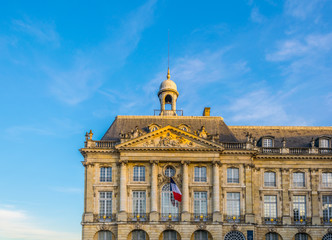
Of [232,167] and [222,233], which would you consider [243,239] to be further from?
[232,167]

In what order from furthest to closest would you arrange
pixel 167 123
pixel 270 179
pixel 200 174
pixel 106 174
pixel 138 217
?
1. pixel 167 123
2. pixel 270 179
3. pixel 106 174
4. pixel 200 174
5. pixel 138 217

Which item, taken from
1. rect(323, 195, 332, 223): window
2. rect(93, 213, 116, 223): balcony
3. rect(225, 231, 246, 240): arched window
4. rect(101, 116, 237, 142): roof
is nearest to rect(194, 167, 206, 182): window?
rect(101, 116, 237, 142): roof

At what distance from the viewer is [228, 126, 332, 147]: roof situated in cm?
5766

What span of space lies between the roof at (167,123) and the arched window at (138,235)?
11.2 meters

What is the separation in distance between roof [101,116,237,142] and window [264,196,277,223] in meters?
7.83

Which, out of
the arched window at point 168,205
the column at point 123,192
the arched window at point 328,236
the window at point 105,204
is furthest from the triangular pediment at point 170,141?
the arched window at point 328,236

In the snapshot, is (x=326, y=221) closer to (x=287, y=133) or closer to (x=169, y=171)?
(x=287, y=133)

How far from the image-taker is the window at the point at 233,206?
5228 cm

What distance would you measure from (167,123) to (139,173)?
7.36 meters

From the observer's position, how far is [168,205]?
172 ft

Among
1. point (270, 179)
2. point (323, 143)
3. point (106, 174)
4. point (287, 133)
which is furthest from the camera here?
point (287, 133)

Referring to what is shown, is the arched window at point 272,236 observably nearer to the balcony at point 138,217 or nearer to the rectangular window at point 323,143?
the rectangular window at point 323,143

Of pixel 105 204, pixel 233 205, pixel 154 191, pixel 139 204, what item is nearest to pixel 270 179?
pixel 233 205

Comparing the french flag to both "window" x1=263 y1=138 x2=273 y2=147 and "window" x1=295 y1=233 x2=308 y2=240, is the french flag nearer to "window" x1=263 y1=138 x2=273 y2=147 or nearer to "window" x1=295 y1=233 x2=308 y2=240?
"window" x1=263 y1=138 x2=273 y2=147
